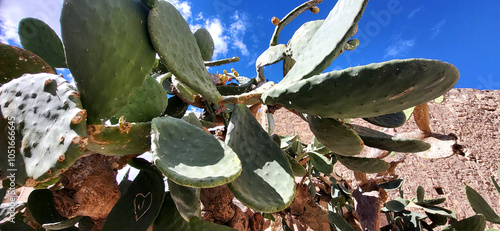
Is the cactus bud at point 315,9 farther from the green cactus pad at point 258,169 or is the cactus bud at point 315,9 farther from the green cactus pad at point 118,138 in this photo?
the green cactus pad at point 118,138

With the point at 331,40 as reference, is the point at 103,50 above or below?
below

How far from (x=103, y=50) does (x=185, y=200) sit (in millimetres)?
393

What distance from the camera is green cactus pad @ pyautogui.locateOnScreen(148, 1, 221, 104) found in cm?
66

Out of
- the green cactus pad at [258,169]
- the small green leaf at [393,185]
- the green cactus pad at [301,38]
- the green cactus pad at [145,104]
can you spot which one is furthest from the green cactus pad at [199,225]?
the small green leaf at [393,185]

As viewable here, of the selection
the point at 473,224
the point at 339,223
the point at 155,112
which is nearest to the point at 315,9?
the point at 155,112

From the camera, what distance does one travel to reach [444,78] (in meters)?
0.54

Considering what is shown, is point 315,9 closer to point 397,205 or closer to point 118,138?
point 118,138

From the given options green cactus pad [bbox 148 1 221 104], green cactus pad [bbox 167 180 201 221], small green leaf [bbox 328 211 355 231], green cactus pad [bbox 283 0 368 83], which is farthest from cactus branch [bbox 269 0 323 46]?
small green leaf [bbox 328 211 355 231]

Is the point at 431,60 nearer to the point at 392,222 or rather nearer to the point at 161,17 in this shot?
the point at 161,17

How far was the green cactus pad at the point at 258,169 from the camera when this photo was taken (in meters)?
0.59

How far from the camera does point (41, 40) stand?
3.34 ft

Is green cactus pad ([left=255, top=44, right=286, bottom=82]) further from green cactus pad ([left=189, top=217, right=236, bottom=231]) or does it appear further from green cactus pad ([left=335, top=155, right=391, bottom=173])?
green cactus pad ([left=189, top=217, right=236, bottom=231])

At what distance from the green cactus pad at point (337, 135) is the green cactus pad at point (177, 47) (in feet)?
1.02

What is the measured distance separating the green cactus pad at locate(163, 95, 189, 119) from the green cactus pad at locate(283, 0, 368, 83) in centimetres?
53
